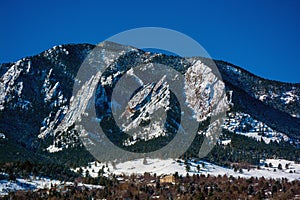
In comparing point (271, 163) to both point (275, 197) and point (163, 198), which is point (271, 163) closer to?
point (275, 197)

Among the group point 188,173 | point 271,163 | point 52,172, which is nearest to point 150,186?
point 188,173

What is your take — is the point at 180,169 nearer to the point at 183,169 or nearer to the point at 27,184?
the point at 183,169

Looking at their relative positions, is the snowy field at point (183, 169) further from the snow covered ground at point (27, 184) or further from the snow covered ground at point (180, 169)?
the snow covered ground at point (27, 184)

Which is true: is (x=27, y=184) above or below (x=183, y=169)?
below

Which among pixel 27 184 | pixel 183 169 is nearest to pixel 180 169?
pixel 183 169

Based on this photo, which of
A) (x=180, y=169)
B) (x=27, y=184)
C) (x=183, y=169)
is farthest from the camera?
(x=183, y=169)

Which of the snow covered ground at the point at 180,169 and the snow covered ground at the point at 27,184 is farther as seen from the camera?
the snow covered ground at the point at 180,169

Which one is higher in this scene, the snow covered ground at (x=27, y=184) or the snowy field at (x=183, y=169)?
the snowy field at (x=183, y=169)

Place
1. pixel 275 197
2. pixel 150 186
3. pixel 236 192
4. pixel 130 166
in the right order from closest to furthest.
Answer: pixel 275 197 < pixel 236 192 < pixel 150 186 < pixel 130 166

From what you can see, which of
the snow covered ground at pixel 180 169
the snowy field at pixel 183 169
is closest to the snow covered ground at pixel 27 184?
the snowy field at pixel 183 169
